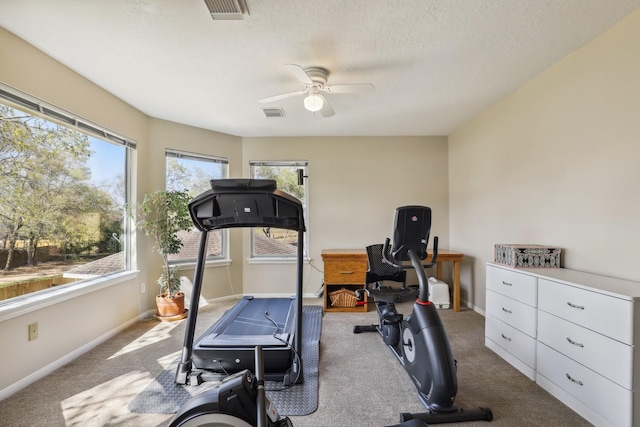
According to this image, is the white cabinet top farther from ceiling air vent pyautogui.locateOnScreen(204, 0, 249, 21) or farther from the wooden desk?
ceiling air vent pyautogui.locateOnScreen(204, 0, 249, 21)

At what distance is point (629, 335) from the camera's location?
1.46 m

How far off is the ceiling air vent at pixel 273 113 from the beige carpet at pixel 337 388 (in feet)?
8.82

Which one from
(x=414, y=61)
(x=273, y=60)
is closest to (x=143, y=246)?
(x=273, y=60)

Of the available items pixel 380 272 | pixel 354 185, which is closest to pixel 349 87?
pixel 380 272

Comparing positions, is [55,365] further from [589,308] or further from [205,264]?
[589,308]

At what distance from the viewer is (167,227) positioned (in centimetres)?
340

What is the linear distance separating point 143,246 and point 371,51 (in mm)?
3431

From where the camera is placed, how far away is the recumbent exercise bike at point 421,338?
1686 mm

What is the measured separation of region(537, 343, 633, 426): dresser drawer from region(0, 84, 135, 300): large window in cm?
396

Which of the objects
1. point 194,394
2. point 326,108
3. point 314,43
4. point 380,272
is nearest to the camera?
point 194,394

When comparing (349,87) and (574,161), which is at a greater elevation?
(349,87)

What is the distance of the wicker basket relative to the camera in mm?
3756

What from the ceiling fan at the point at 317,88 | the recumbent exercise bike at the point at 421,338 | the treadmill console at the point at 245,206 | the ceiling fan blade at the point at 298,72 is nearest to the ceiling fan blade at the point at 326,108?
the ceiling fan at the point at 317,88

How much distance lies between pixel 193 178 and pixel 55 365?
99.6 inches
